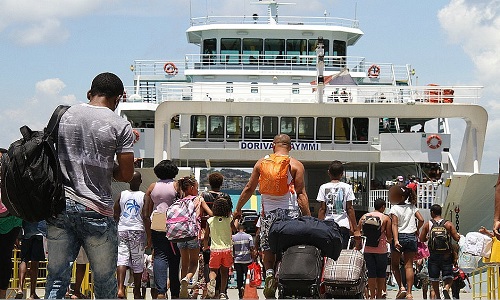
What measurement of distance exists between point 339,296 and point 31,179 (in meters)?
3.81

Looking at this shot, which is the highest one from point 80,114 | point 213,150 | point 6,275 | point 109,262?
point 80,114

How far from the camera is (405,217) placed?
11586 mm

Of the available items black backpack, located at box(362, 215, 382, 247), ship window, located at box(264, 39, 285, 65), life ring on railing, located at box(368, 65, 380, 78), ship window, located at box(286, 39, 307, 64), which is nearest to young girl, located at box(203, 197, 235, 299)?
black backpack, located at box(362, 215, 382, 247)

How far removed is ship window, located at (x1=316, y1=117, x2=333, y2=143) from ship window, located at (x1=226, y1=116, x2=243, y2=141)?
2.42 m

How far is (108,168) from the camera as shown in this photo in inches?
239

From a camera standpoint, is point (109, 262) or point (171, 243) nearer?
point (109, 262)

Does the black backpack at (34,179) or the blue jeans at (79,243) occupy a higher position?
the black backpack at (34,179)

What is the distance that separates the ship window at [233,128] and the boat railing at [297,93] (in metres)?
0.74

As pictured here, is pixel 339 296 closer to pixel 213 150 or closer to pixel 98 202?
pixel 98 202

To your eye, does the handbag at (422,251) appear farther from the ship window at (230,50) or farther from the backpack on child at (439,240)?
the ship window at (230,50)

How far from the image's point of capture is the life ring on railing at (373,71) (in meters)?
33.0

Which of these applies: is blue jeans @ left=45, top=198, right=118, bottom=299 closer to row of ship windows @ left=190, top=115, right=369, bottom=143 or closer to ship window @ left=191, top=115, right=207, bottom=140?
row of ship windows @ left=190, top=115, right=369, bottom=143

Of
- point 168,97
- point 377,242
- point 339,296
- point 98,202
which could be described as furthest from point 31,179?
point 168,97

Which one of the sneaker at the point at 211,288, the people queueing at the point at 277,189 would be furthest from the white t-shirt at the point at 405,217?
the people queueing at the point at 277,189
